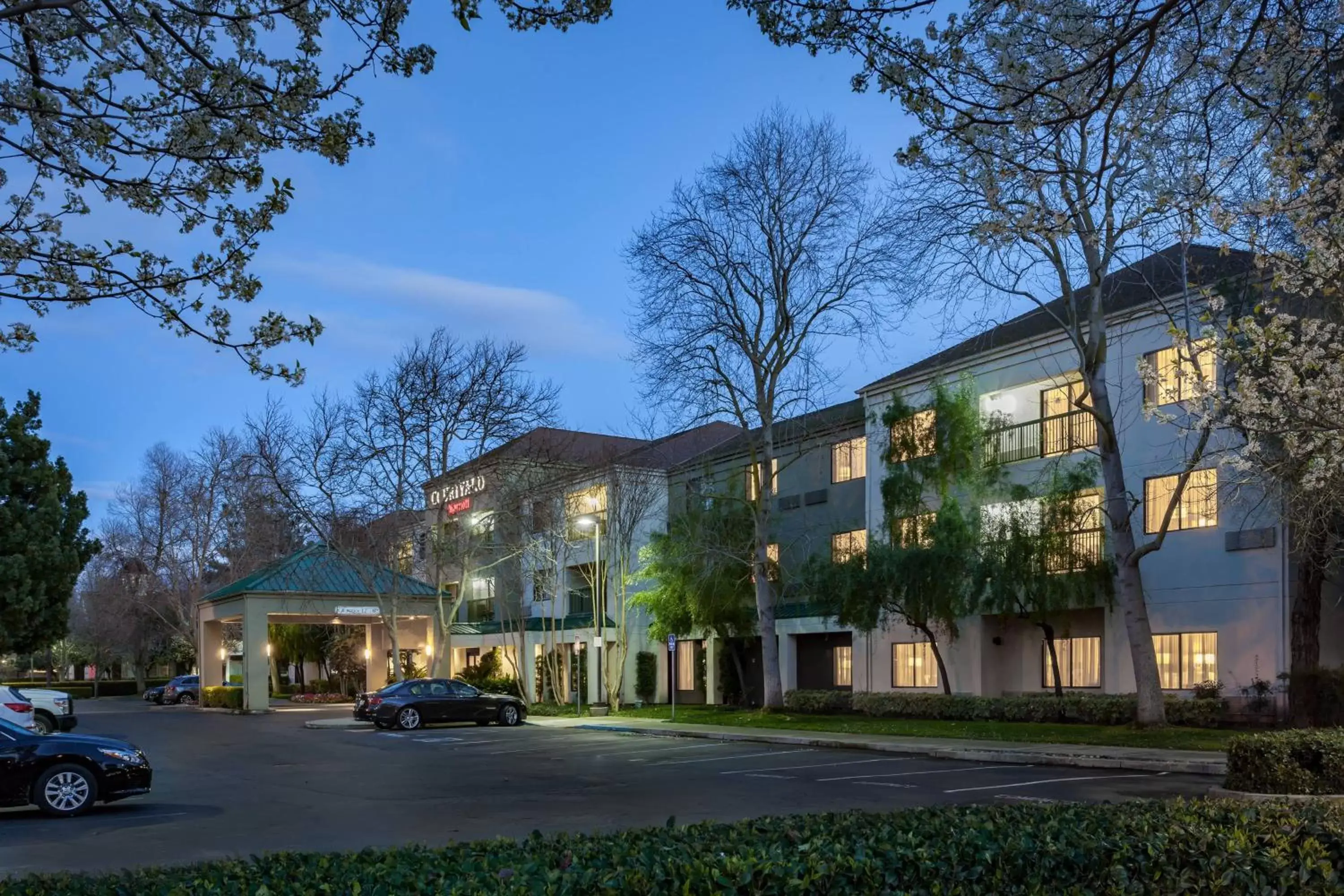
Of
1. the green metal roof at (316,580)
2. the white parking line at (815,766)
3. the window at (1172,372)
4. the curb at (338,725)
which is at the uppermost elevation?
the window at (1172,372)

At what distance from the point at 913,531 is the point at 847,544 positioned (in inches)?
211

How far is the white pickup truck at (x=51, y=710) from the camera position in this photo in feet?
100

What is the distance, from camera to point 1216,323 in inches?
492

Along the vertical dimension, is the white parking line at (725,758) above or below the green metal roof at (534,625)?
below

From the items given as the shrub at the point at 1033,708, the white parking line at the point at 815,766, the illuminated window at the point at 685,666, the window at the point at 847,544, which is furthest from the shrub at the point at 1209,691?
the illuminated window at the point at 685,666

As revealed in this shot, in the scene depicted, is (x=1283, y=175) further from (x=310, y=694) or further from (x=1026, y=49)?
(x=310, y=694)

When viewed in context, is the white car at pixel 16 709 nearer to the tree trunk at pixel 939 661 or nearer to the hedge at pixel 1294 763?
the tree trunk at pixel 939 661

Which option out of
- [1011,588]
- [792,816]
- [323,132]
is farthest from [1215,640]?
[323,132]

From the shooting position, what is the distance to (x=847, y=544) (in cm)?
3859

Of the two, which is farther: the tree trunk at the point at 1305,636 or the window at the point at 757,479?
the window at the point at 757,479

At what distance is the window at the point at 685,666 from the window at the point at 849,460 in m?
10.1

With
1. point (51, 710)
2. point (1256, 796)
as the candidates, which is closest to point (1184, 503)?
point (1256, 796)

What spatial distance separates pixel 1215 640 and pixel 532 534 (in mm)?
22788

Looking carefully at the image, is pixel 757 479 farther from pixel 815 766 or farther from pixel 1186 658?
pixel 815 766
